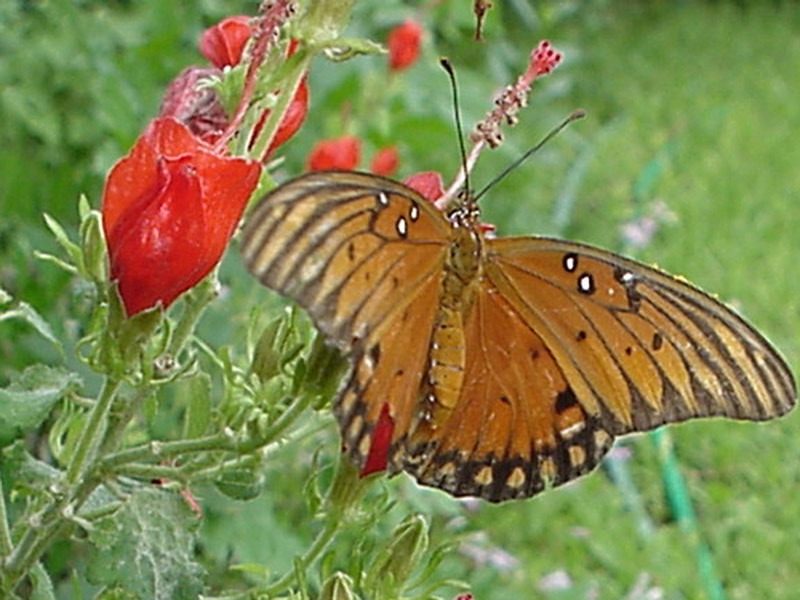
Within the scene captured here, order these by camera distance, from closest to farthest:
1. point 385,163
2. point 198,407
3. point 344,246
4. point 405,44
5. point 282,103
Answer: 1. point 344,246
2. point 282,103
3. point 198,407
4. point 385,163
5. point 405,44

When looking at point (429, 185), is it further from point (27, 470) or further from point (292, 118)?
point (27, 470)

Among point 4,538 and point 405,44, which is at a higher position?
point 405,44

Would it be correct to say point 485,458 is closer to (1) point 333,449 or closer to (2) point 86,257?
(2) point 86,257

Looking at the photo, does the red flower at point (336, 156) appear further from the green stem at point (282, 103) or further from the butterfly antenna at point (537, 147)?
the green stem at point (282, 103)

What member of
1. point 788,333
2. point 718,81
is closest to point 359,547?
point 788,333

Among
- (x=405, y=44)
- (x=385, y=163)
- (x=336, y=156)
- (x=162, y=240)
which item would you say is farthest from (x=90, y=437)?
(x=405, y=44)

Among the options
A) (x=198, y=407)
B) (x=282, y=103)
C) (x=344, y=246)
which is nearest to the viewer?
(x=344, y=246)

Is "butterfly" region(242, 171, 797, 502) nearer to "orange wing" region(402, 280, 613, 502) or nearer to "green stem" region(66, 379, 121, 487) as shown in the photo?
"orange wing" region(402, 280, 613, 502)
